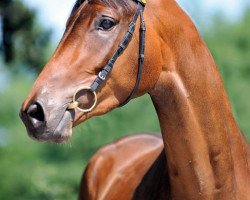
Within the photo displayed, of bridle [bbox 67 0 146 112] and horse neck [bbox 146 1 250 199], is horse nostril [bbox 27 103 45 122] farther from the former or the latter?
horse neck [bbox 146 1 250 199]

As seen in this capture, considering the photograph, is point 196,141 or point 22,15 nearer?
point 196,141

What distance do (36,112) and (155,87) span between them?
0.65 metres

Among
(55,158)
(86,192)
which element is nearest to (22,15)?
(86,192)

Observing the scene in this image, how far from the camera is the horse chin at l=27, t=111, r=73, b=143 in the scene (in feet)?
12.4

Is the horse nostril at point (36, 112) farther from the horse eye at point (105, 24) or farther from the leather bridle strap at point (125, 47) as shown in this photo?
the horse eye at point (105, 24)

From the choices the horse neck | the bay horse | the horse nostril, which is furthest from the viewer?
the horse neck

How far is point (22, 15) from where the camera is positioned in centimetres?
791

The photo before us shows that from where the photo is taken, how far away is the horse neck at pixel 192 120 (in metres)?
4.06

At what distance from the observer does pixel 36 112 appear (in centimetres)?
373

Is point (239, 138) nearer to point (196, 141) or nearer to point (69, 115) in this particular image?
point (196, 141)

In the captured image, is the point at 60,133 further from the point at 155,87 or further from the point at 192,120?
the point at 192,120

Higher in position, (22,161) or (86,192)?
(86,192)

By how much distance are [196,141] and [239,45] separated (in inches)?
618

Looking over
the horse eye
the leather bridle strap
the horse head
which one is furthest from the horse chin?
the horse eye
